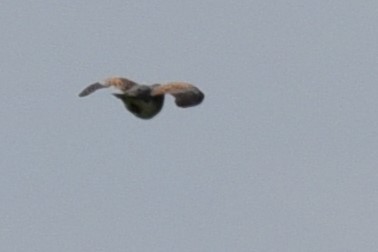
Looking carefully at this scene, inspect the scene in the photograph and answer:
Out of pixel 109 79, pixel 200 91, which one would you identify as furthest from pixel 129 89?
pixel 200 91

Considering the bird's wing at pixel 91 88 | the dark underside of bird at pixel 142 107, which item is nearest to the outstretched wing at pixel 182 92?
the dark underside of bird at pixel 142 107

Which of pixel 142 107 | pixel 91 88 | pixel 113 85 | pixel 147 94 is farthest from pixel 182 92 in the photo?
pixel 91 88

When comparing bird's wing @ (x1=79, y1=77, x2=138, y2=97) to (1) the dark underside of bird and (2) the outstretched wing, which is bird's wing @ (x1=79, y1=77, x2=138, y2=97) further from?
(2) the outstretched wing

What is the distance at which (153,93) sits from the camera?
12898 mm

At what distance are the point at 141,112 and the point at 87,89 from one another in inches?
49.7

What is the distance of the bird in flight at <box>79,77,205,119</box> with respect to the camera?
12594mm

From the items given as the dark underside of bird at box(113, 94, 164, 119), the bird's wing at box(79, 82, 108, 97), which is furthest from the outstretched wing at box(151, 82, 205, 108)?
the bird's wing at box(79, 82, 108, 97)

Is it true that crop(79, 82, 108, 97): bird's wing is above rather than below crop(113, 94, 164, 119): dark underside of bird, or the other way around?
above

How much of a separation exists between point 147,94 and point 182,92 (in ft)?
2.49

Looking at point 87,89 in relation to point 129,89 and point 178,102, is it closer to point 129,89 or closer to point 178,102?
point 129,89

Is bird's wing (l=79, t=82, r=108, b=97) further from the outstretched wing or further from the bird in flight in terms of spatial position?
the outstretched wing

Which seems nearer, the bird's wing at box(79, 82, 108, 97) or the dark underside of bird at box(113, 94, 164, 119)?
the bird's wing at box(79, 82, 108, 97)

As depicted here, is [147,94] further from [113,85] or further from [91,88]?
[91,88]

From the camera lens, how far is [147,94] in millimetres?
12742
